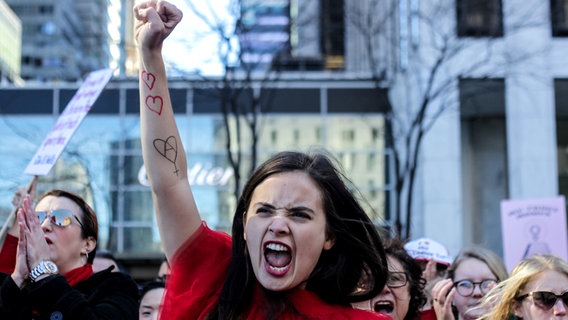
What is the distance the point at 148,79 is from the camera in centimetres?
253

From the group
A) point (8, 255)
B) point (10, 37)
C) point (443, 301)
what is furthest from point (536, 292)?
point (10, 37)

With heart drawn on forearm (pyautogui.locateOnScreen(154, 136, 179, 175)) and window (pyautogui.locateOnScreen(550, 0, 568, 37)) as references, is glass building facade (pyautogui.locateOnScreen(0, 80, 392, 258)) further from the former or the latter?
heart drawn on forearm (pyautogui.locateOnScreen(154, 136, 179, 175))

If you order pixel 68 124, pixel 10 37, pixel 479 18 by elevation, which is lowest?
pixel 68 124

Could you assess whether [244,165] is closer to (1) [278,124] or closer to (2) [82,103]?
(1) [278,124]

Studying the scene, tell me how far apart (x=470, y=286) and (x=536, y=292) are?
4.49ft

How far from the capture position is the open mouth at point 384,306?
161 inches

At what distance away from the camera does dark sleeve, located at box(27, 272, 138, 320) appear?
10.2 ft

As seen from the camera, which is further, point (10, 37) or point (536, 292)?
point (10, 37)

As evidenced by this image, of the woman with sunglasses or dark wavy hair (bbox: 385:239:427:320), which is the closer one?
the woman with sunglasses

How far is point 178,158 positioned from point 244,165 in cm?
1735

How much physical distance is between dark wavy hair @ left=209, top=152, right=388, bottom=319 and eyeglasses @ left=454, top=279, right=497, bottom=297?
2.77 metres

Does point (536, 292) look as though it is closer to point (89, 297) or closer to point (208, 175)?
point (89, 297)

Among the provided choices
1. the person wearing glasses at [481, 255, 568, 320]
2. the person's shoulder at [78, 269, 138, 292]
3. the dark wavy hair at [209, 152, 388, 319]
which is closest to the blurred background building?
the person wearing glasses at [481, 255, 568, 320]

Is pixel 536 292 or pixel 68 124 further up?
pixel 68 124
